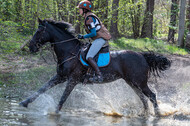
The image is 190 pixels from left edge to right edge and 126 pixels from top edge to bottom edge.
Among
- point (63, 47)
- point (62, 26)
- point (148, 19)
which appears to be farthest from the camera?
point (148, 19)

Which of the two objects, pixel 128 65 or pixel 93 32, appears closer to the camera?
pixel 93 32

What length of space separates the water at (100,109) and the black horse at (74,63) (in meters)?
0.52

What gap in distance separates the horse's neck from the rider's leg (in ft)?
1.47

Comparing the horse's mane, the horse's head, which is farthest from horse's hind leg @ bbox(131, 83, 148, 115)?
the horse's head

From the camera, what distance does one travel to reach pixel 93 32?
6230mm

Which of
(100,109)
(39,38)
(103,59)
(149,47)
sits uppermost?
(39,38)

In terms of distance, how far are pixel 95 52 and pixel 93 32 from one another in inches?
20.2

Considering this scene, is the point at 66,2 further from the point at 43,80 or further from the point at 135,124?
the point at 135,124

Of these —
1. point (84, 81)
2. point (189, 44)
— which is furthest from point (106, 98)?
point (189, 44)

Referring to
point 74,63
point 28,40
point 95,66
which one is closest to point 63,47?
point 74,63

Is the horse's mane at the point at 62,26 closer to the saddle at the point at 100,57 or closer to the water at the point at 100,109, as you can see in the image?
the saddle at the point at 100,57

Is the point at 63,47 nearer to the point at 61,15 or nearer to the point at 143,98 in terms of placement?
the point at 143,98

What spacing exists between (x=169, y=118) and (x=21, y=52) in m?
8.47

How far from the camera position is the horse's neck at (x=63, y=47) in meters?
6.41
